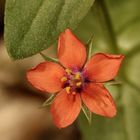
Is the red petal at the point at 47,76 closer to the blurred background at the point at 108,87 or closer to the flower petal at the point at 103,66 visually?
the flower petal at the point at 103,66

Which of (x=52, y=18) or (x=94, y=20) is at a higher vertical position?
(x=52, y=18)

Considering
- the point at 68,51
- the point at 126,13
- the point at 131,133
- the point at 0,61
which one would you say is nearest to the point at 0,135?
the point at 0,61

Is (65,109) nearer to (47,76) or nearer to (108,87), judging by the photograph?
(47,76)

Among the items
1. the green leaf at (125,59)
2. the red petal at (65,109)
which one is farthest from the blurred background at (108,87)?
the red petal at (65,109)

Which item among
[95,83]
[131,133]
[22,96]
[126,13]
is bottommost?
[131,133]

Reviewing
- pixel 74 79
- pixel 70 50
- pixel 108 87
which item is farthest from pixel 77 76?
pixel 108 87

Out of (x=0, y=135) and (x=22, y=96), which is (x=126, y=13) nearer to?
(x=22, y=96)
